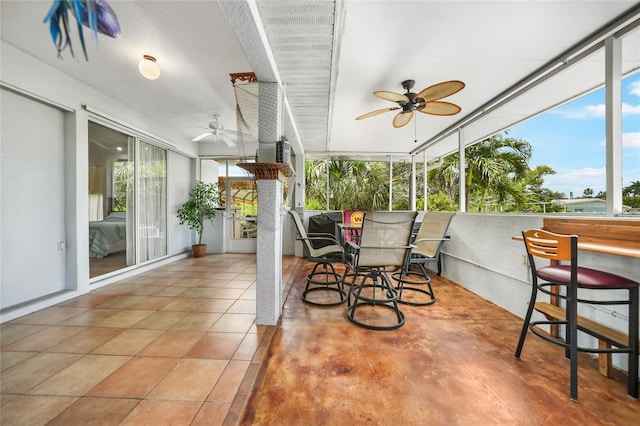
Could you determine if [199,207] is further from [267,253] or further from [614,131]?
[614,131]

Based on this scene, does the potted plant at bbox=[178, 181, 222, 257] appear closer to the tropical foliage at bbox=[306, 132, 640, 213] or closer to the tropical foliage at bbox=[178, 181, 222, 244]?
the tropical foliage at bbox=[178, 181, 222, 244]

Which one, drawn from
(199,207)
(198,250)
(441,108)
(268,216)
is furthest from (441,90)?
(198,250)

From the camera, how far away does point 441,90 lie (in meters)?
2.45

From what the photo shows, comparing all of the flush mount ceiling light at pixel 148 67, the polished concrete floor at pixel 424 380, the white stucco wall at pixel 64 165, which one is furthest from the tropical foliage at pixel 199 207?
the polished concrete floor at pixel 424 380

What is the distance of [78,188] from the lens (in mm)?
2928

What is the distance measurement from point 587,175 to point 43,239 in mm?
5461

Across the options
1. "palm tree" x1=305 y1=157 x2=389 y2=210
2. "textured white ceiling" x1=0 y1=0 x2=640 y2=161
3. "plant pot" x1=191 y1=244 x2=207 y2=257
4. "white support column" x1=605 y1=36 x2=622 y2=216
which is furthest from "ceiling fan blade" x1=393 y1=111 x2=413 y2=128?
"plant pot" x1=191 y1=244 x2=207 y2=257

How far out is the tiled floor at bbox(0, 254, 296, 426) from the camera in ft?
4.20

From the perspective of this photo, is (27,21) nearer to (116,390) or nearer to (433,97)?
(116,390)

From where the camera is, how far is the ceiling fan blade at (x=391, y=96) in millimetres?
2530

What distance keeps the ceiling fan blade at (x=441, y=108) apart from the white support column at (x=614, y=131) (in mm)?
1087

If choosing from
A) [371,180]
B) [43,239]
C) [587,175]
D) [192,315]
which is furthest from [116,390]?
[371,180]

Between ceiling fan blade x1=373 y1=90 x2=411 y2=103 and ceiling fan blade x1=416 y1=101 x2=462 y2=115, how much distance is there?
0.27 m

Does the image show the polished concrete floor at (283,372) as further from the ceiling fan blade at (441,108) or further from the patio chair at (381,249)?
the ceiling fan blade at (441,108)
